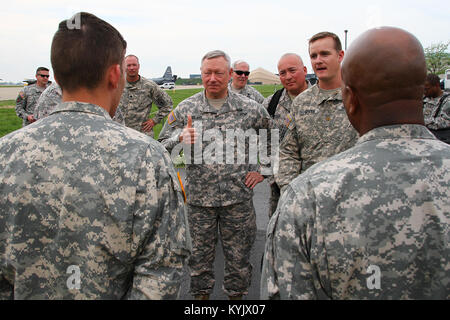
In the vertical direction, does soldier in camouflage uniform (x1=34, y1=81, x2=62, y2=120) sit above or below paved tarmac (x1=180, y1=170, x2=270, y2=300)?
above

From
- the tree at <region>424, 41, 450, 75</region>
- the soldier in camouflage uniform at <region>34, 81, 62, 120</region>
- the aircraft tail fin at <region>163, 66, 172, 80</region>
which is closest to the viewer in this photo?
the soldier in camouflage uniform at <region>34, 81, 62, 120</region>

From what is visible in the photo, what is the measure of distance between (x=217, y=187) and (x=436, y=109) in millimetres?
5194

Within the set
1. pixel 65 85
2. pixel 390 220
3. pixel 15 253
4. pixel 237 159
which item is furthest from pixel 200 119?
pixel 390 220

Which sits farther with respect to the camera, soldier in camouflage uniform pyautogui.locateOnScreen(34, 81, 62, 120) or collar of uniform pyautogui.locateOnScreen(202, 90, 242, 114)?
soldier in camouflage uniform pyautogui.locateOnScreen(34, 81, 62, 120)

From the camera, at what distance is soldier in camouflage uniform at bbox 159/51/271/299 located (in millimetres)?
3379

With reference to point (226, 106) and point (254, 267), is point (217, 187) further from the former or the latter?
point (254, 267)

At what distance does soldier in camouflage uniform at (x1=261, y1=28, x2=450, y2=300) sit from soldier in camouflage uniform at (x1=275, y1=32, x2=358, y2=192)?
1691 millimetres

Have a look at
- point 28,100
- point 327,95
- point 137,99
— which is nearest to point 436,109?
point 327,95

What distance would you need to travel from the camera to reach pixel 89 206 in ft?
4.58

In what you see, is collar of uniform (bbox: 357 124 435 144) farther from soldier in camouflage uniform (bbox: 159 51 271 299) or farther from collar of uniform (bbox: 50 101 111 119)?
soldier in camouflage uniform (bbox: 159 51 271 299)

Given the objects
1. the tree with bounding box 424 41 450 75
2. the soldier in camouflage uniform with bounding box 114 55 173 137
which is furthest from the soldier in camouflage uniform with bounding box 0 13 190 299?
the tree with bounding box 424 41 450 75

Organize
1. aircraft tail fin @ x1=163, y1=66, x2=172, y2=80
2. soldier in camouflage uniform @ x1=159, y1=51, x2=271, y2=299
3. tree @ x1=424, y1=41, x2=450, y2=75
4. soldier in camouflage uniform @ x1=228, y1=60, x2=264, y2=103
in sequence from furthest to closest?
aircraft tail fin @ x1=163, y1=66, x2=172, y2=80 → tree @ x1=424, y1=41, x2=450, y2=75 → soldier in camouflage uniform @ x1=228, y1=60, x2=264, y2=103 → soldier in camouflage uniform @ x1=159, y1=51, x2=271, y2=299

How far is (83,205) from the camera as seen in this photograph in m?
1.39

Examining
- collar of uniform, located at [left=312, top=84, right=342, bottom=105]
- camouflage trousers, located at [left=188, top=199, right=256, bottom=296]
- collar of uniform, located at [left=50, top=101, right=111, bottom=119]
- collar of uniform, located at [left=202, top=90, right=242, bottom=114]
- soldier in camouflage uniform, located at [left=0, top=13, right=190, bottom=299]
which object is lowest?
camouflage trousers, located at [left=188, top=199, right=256, bottom=296]
